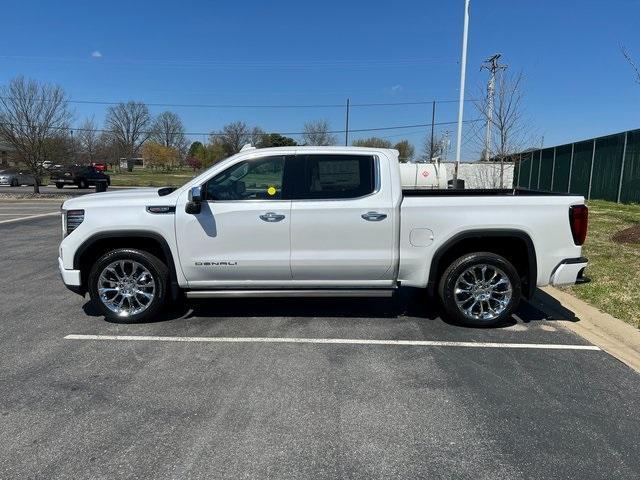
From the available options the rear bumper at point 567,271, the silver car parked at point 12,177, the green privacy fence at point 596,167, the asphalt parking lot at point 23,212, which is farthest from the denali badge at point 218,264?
the silver car parked at point 12,177

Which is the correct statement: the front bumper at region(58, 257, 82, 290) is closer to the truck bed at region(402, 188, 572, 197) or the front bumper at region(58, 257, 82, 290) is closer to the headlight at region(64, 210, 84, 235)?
the headlight at region(64, 210, 84, 235)

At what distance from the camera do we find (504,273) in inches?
202

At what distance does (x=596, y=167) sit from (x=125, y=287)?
23.6m

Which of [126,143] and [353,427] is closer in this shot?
[353,427]

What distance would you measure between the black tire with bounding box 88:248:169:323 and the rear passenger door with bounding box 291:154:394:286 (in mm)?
1428

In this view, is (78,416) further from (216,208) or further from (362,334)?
(362,334)

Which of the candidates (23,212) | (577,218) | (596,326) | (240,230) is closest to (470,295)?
(577,218)

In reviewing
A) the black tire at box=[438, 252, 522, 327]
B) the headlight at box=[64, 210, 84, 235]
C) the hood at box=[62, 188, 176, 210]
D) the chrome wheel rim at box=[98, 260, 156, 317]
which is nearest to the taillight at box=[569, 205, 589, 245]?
the black tire at box=[438, 252, 522, 327]

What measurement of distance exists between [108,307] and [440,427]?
3760mm

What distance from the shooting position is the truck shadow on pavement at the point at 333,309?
560 cm

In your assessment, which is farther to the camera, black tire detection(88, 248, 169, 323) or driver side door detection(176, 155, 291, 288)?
black tire detection(88, 248, 169, 323)

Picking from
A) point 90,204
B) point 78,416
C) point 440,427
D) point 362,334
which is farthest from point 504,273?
point 90,204

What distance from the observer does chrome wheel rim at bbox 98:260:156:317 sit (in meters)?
5.20

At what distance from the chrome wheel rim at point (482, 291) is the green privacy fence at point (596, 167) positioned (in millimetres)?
14091
